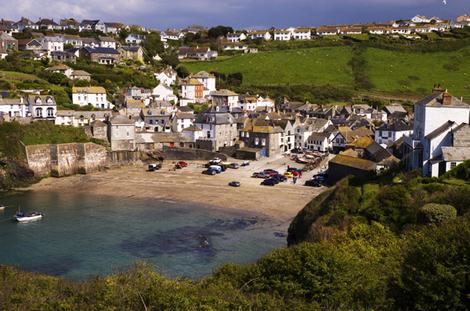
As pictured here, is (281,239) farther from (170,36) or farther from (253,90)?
(170,36)

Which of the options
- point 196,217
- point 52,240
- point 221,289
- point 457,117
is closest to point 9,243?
point 52,240

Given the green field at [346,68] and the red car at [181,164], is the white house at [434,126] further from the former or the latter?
the green field at [346,68]

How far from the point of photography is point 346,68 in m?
96.7

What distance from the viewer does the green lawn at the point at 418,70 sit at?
8806cm

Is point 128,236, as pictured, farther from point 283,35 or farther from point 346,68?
point 283,35

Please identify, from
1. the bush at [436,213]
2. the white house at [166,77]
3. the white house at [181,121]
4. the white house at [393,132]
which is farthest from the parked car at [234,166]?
the white house at [166,77]

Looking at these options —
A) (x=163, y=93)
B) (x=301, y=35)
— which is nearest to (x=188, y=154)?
(x=163, y=93)

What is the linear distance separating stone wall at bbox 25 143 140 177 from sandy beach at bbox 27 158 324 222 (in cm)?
99

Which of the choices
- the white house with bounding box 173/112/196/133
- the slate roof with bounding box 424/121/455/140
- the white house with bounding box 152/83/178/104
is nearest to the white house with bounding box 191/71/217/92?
the white house with bounding box 152/83/178/104

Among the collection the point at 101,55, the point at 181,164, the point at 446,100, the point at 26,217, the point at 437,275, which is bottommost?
the point at 26,217

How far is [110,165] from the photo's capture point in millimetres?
49656

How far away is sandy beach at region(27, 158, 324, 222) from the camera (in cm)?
3684

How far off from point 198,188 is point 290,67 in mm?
58231

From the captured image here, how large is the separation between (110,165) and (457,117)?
30565 millimetres
